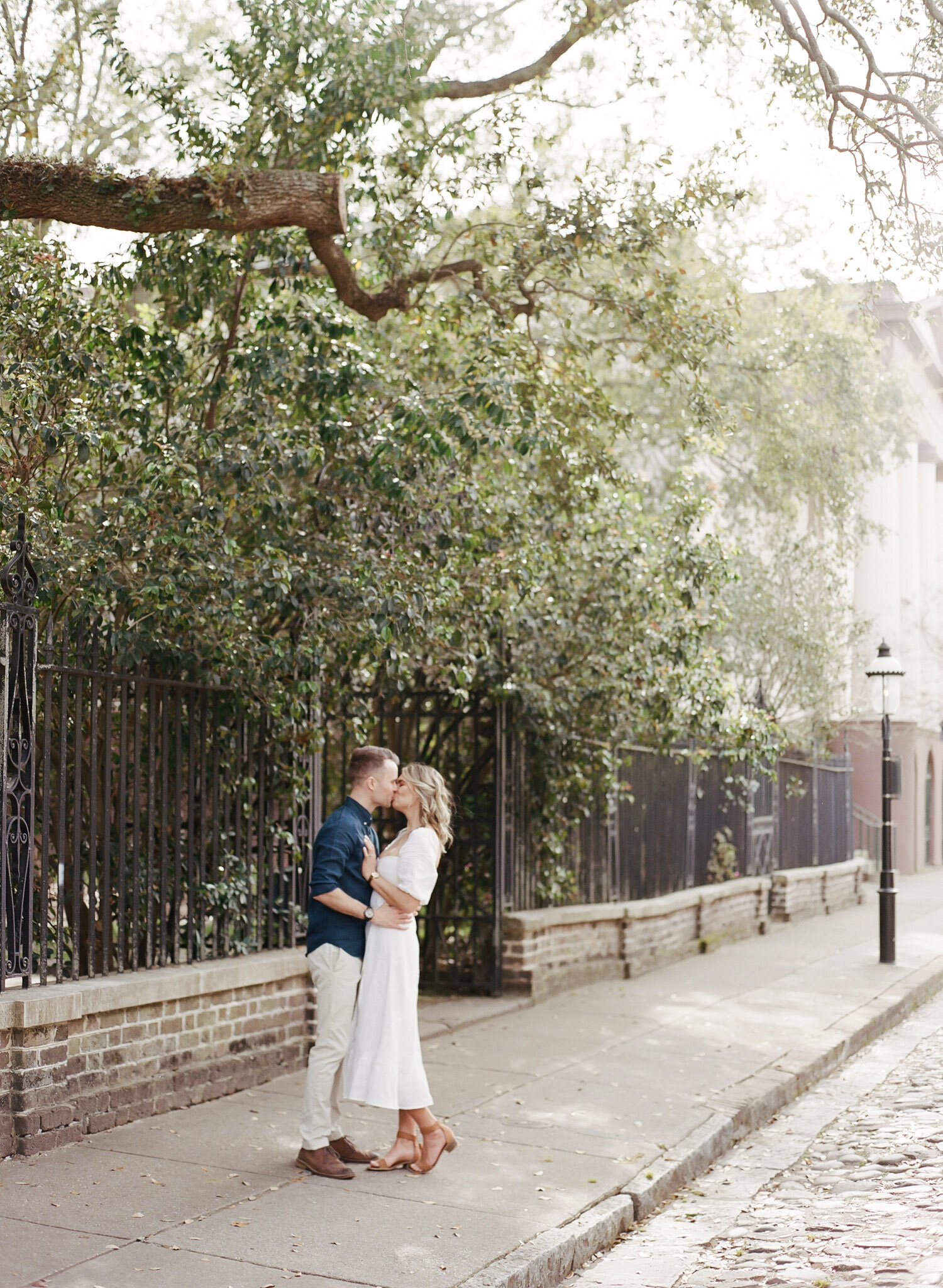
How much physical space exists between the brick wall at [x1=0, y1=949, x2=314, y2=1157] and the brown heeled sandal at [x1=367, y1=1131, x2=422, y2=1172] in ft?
4.88

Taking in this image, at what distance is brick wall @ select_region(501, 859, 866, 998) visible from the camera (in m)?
11.6

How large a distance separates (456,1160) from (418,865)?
1.52 m

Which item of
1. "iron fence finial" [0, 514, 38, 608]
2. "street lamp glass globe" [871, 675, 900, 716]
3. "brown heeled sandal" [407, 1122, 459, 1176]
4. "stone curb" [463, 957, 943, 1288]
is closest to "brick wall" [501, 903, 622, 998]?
"stone curb" [463, 957, 943, 1288]

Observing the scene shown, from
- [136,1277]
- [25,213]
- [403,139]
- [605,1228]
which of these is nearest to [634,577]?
[403,139]

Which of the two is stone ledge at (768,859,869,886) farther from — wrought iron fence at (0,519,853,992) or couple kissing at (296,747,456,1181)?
couple kissing at (296,747,456,1181)

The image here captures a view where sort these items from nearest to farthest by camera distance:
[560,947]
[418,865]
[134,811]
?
[418,865] < [134,811] < [560,947]

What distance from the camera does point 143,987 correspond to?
716 cm

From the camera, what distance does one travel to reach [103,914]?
24.1 ft

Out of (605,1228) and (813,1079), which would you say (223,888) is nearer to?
(605,1228)

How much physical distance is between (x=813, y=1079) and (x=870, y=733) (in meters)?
26.5

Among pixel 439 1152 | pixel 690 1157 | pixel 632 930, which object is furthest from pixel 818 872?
pixel 439 1152

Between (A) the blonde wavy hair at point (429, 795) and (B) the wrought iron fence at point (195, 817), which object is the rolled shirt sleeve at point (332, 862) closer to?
(A) the blonde wavy hair at point (429, 795)

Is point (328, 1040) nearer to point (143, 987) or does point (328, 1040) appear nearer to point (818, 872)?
point (143, 987)

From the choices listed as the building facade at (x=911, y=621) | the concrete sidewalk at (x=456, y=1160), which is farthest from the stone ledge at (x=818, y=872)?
the concrete sidewalk at (x=456, y=1160)
